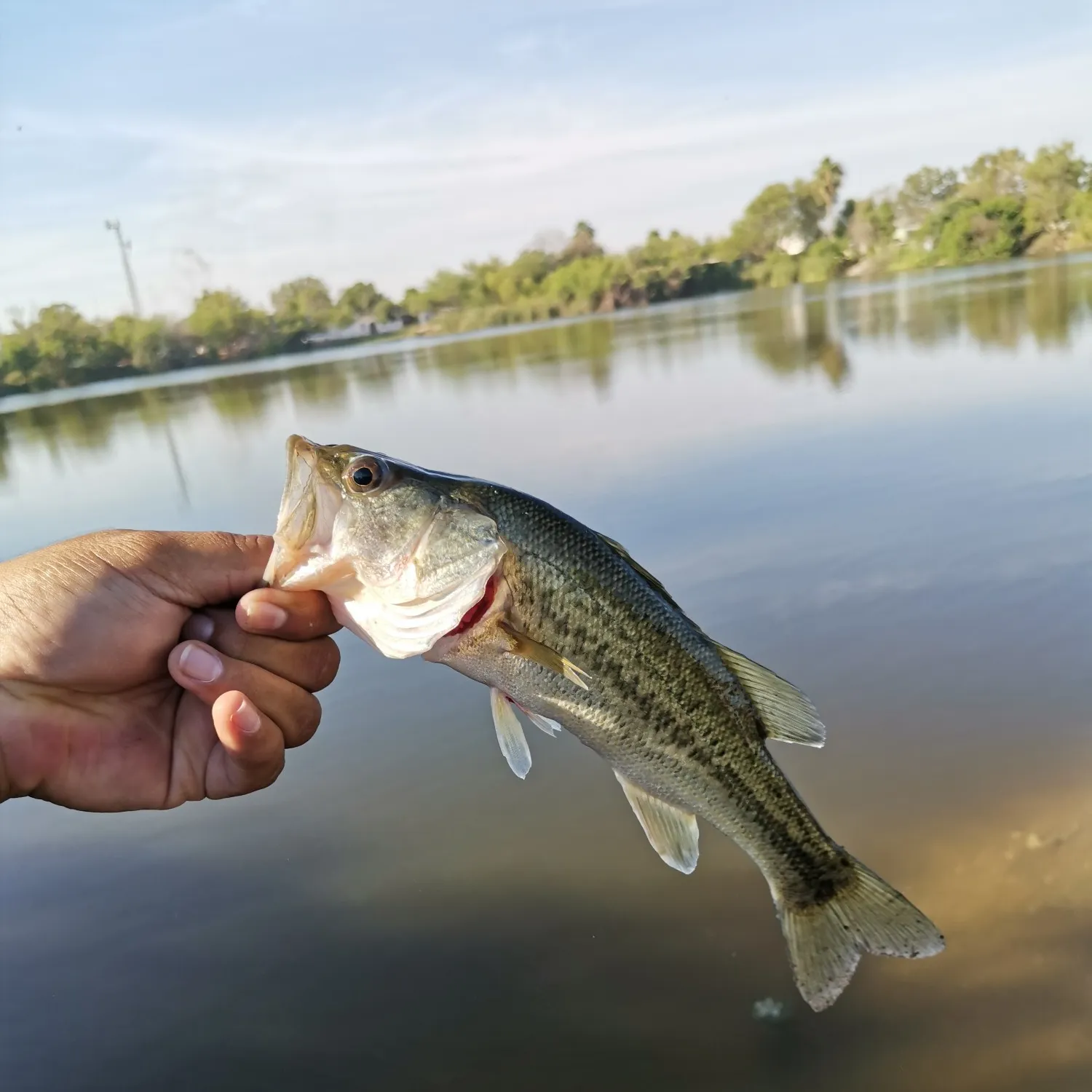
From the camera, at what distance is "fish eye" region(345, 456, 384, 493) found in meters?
2.53

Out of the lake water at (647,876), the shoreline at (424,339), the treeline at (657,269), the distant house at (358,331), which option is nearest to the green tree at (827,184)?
the treeline at (657,269)

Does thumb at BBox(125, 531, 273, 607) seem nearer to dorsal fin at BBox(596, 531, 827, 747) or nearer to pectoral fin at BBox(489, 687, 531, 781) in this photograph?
pectoral fin at BBox(489, 687, 531, 781)

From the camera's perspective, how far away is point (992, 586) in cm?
682

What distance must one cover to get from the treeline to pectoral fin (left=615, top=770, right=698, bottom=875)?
2734 inches

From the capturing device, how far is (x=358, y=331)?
82.8 metres

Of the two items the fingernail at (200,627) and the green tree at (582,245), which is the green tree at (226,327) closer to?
the green tree at (582,245)

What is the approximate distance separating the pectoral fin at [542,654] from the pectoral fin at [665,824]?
0.42 m

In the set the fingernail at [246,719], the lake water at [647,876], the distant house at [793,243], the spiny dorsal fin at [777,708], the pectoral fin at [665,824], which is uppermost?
the distant house at [793,243]

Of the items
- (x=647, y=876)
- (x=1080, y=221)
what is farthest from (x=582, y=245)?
(x=647, y=876)

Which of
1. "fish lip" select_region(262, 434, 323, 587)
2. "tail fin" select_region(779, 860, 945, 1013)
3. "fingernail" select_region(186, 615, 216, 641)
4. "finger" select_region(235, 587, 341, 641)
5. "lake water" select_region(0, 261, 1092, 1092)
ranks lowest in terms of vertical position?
"lake water" select_region(0, 261, 1092, 1092)

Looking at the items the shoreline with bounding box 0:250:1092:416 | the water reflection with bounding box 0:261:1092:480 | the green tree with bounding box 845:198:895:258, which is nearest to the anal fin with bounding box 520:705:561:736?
the water reflection with bounding box 0:261:1092:480

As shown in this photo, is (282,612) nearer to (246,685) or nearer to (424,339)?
(246,685)

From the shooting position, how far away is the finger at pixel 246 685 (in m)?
2.67

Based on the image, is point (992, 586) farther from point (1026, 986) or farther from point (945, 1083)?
point (945, 1083)
